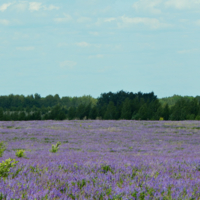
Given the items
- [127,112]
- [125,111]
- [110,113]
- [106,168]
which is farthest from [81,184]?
[110,113]

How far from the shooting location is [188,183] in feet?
16.0

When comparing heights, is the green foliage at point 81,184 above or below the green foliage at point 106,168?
above

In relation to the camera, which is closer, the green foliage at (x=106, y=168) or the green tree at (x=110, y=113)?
the green foliage at (x=106, y=168)

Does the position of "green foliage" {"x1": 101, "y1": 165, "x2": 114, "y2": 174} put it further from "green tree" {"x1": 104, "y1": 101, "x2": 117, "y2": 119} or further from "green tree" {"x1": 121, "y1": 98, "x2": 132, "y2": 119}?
"green tree" {"x1": 104, "y1": 101, "x2": 117, "y2": 119}

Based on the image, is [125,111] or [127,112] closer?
[127,112]

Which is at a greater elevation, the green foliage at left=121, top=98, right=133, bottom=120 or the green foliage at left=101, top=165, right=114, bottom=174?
the green foliage at left=121, top=98, right=133, bottom=120

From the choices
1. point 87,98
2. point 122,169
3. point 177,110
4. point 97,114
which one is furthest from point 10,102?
point 122,169

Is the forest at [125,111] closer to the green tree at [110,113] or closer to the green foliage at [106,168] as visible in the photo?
the green tree at [110,113]

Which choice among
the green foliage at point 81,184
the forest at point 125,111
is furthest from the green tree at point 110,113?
the green foliage at point 81,184

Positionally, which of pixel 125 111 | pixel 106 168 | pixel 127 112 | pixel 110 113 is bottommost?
pixel 106 168

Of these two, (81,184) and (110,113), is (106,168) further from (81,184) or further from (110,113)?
(110,113)

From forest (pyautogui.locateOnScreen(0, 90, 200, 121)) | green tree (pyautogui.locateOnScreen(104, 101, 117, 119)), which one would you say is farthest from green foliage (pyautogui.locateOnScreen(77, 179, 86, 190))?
green tree (pyautogui.locateOnScreen(104, 101, 117, 119))

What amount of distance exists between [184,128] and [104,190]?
3175 centimetres

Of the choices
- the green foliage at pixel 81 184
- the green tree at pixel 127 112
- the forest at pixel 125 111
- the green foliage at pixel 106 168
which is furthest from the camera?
the green tree at pixel 127 112
